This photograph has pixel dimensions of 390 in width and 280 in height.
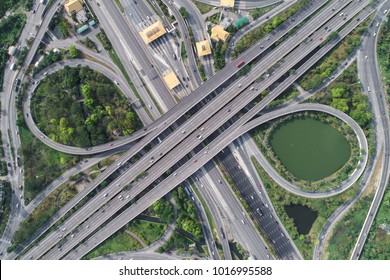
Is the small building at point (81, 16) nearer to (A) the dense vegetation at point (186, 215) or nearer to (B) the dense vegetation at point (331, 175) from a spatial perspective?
(A) the dense vegetation at point (186, 215)

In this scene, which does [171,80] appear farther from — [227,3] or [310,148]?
[310,148]

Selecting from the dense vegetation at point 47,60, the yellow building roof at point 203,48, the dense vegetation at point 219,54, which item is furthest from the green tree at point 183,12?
the dense vegetation at point 47,60

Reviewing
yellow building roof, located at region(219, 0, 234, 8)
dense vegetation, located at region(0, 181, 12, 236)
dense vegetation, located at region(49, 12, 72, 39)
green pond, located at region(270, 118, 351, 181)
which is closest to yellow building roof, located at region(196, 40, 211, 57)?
yellow building roof, located at region(219, 0, 234, 8)

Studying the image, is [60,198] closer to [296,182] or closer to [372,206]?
[296,182]

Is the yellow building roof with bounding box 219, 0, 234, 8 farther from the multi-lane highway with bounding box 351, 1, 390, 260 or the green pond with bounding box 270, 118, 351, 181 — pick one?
the multi-lane highway with bounding box 351, 1, 390, 260

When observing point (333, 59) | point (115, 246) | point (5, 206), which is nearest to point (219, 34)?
point (333, 59)

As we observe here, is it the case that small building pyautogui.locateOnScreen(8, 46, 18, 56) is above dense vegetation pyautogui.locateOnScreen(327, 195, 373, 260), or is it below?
above
